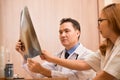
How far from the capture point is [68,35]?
6.30 ft

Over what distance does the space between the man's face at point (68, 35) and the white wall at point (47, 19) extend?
547 millimetres

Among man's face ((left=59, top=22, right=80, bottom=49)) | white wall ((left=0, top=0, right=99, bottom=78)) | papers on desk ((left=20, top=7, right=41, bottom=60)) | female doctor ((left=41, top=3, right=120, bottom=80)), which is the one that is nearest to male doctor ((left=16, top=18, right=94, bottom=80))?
man's face ((left=59, top=22, right=80, bottom=49))

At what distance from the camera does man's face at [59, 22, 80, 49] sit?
6.28ft

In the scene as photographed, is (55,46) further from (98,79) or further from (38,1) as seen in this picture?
(98,79)

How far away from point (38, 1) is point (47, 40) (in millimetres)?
426

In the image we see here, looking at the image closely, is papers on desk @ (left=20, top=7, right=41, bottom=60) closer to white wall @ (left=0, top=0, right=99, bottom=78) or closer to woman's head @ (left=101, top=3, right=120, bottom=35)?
woman's head @ (left=101, top=3, right=120, bottom=35)

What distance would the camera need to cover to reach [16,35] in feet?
7.88

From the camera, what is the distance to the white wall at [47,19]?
7.75 ft

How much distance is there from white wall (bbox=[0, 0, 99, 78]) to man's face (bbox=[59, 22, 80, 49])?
1.79 ft

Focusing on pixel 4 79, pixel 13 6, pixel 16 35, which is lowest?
pixel 4 79

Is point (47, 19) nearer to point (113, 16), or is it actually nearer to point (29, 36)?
point (29, 36)

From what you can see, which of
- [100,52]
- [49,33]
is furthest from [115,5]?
[49,33]

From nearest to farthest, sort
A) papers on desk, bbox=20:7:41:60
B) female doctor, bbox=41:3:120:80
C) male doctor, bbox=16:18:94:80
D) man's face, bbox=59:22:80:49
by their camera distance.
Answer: female doctor, bbox=41:3:120:80 < papers on desk, bbox=20:7:41:60 < male doctor, bbox=16:18:94:80 < man's face, bbox=59:22:80:49

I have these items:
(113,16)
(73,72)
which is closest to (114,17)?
(113,16)
